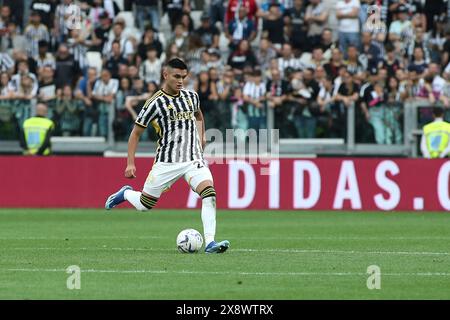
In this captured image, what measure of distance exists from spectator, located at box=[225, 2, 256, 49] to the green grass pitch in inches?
269

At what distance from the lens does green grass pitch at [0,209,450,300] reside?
11258mm

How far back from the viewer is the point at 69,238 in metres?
17.9

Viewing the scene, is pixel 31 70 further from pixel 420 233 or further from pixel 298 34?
pixel 420 233

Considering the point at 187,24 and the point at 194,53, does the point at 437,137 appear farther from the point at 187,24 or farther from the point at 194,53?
the point at 187,24

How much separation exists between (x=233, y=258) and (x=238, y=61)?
46.6 feet

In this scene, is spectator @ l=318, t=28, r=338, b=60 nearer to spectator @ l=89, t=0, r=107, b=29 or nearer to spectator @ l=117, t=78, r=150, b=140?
spectator @ l=117, t=78, r=150, b=140

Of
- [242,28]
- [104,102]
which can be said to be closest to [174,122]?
[104,102]

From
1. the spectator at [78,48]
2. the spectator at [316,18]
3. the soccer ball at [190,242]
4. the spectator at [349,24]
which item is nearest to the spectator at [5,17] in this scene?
the spectator at [78,48]

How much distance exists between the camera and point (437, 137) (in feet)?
84.7

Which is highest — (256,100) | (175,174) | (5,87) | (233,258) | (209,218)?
(5,87)

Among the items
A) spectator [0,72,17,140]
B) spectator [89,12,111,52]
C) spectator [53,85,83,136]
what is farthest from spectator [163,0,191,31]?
spectator [0,72,17,140]

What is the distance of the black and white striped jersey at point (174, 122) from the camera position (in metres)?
15.1

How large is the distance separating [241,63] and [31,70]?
491cm
